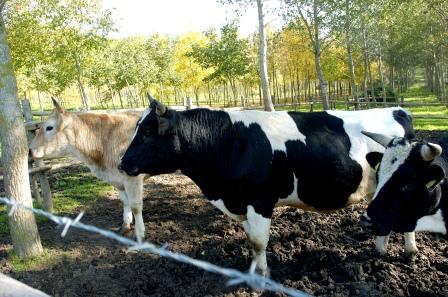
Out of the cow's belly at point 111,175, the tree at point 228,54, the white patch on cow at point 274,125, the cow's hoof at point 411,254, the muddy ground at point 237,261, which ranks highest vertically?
the tree at point 228,54

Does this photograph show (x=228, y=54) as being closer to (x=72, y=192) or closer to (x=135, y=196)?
(x=72, y=192)

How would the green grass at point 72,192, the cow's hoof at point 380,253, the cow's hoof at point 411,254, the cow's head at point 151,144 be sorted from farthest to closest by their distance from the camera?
1. the green grass at point 72,192
2. the cow's hoof at point 380,253
3. the cow's hoof at point 411,254
4. the cow's head at point 151,144

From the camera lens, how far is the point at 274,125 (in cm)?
498

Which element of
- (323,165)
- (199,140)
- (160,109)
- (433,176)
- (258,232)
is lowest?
(258,232)

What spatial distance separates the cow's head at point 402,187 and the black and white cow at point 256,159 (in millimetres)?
1403

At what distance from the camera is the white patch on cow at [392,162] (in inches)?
136

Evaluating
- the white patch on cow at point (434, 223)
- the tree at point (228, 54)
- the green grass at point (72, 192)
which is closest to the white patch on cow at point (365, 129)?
the white patch on cow at point (434, 223)

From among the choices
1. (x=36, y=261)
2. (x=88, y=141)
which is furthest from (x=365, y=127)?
(x=36, y=261)

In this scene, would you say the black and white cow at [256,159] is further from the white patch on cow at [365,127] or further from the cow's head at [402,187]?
the cow's head at [402,187]

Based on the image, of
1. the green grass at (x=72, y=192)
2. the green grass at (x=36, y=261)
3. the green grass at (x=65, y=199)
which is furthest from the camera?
the green grass at (x=72, y=192)

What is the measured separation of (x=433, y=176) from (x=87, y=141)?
507 centimetres

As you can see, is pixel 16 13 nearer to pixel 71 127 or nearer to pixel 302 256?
pixel 71 127

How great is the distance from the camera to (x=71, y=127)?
657 centimetres

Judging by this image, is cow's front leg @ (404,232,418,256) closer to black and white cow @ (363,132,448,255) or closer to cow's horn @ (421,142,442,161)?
black and white cow @ (363,132,448,255)
